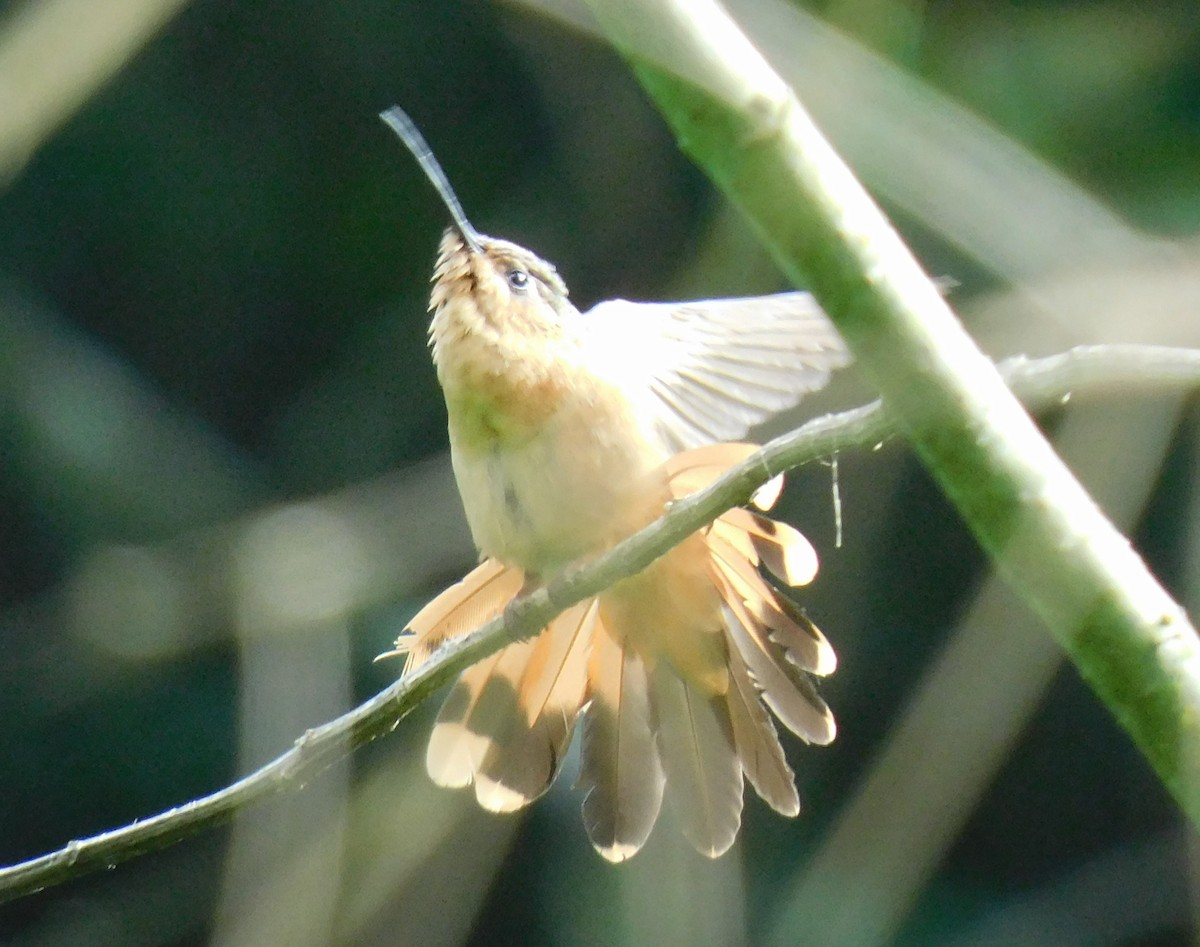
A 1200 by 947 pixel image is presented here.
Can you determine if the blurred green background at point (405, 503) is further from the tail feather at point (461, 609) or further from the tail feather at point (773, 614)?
the tail feather at point (773, 614)

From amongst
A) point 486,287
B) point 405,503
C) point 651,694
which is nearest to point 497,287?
point 486,287

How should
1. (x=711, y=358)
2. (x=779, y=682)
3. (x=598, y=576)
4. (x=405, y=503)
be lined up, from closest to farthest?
(x=598, y=576)
(x=779, y=682)
(x=711, y=358)
(x=405, y=503)

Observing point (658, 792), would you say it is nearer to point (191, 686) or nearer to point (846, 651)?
point (846, 651)

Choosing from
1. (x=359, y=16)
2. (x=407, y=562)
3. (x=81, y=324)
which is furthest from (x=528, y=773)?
(x=359, y=16)

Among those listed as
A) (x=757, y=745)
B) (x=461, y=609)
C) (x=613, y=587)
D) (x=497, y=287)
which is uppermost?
(x=497, y=287)

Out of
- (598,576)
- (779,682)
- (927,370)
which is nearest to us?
(927,370)

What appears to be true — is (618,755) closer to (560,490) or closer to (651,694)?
(651,694)

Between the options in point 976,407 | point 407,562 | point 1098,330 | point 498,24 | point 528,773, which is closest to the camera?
point 976,407
